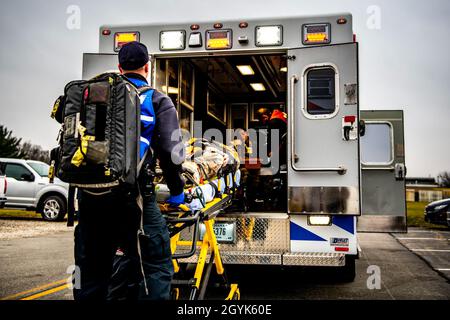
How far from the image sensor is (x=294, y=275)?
277 inches

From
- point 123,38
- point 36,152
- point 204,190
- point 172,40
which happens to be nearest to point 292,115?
point 204,190

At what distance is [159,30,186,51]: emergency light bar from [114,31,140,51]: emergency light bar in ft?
1.05

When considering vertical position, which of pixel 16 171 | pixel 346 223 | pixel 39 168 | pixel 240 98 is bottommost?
pixel 346 223

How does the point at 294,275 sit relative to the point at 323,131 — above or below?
below

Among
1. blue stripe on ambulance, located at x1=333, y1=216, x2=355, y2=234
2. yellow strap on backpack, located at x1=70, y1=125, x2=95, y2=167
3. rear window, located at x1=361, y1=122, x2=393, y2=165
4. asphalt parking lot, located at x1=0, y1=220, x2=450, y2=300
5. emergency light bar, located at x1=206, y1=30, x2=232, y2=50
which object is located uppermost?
emergency light bar, located at x1=206, y1=30, x2=232, y2=50

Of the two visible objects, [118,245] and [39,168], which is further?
[39,168]

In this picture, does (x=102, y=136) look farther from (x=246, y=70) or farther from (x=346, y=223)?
(x=246, y=70)

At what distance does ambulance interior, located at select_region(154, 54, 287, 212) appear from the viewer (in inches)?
285

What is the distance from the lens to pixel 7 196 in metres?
14.1

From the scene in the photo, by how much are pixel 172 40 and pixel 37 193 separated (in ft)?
32.5

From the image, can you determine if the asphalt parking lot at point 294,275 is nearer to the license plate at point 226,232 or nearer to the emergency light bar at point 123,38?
the license plate at point 226,232

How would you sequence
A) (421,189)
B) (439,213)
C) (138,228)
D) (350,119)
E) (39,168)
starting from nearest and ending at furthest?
(138,228) < (350,119) < (439,213) < (39,168) < (421,189)

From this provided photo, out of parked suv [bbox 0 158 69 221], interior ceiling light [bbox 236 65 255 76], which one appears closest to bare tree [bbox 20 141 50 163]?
parked suv [bbox 0 158 69 221]

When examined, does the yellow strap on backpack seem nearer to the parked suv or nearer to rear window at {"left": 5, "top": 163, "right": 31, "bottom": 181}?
the parked suv
